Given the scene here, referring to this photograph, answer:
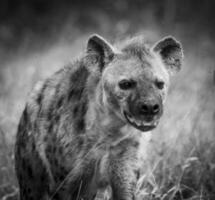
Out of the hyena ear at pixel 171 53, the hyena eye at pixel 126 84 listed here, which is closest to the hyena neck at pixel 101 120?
the hyena eye at pixel 126 84

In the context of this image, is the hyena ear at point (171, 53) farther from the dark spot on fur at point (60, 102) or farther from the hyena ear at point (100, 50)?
the dark spot on fur at point (60, 102)

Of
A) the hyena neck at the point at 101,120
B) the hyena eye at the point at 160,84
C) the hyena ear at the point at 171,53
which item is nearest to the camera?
the hyena eye at the point at 160,84

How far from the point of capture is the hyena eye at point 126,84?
148 inches

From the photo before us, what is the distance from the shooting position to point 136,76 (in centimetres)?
376

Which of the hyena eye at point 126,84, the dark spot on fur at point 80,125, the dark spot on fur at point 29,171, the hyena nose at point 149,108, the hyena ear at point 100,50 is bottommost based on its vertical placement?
the dark spot on fur at point 29,171

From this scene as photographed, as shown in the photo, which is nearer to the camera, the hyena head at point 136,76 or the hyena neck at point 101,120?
the hyena head at point 136,76

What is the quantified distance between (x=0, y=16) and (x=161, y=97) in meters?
9.11

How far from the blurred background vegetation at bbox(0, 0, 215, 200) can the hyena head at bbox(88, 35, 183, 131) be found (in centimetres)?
42

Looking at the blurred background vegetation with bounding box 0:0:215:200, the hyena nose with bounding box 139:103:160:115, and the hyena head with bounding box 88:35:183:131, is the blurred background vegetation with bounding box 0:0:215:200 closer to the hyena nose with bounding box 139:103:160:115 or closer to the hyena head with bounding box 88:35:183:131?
the hyena head with bounding box 88:35:183:131

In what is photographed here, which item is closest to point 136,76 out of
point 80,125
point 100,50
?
point 100,50

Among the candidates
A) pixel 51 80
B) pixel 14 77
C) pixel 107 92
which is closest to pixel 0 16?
pixel 14 77

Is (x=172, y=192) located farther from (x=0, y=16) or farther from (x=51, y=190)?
(x=0, y=16)

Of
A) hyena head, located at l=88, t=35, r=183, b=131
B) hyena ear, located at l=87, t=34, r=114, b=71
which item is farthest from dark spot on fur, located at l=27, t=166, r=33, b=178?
hyena ear, located at l=87, t=34, r=114, b=71

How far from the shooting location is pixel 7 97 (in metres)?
7.15
